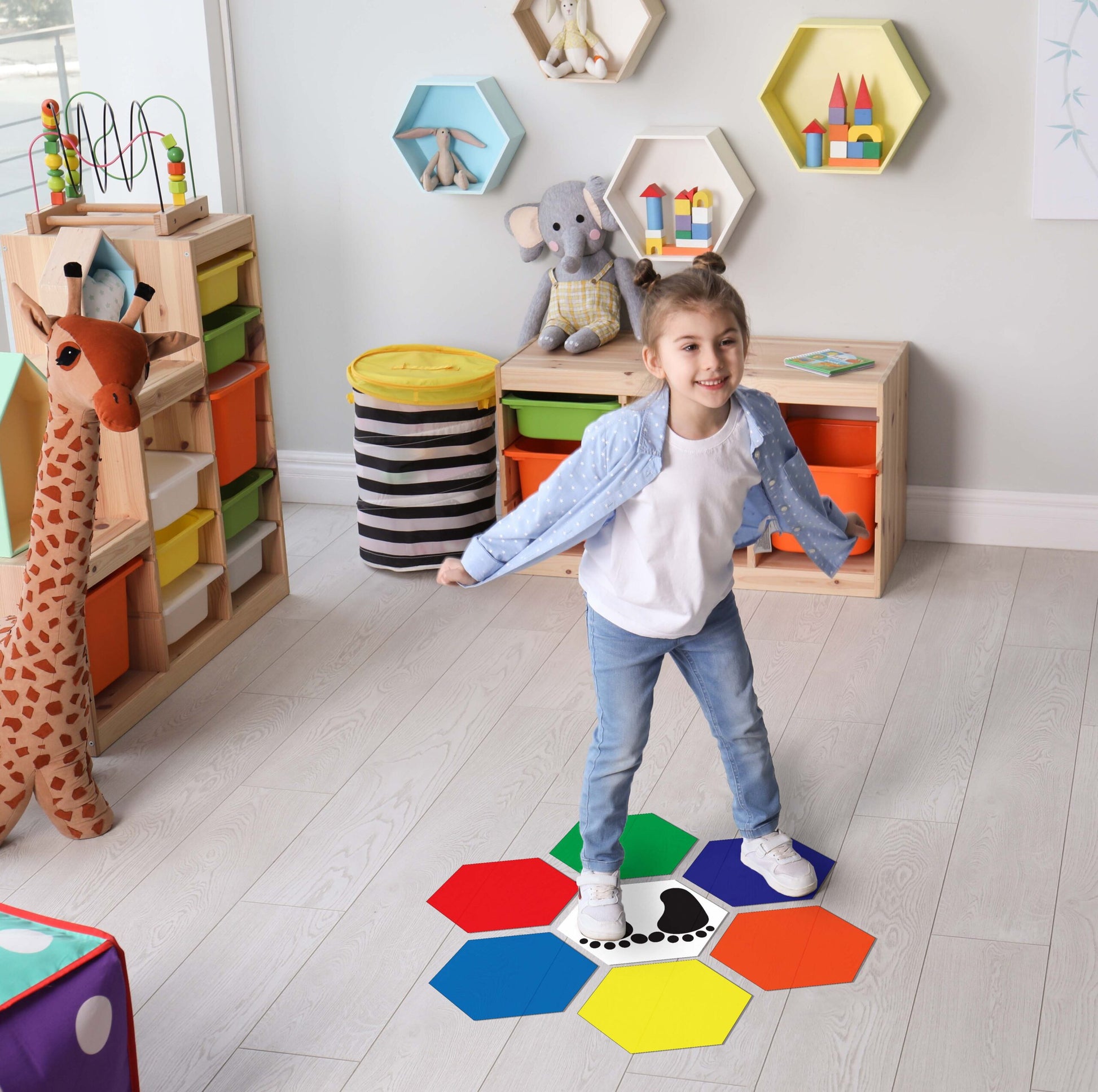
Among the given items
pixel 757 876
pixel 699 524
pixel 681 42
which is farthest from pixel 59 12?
pixel 757 876

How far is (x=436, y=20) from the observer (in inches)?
126

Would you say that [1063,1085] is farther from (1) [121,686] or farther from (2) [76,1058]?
(1) [121,686]

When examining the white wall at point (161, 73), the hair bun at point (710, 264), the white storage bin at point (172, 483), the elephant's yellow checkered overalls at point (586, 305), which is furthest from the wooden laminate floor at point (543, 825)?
the white wall at point (161, 73)

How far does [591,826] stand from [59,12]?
2549 millimetres

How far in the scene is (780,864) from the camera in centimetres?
199

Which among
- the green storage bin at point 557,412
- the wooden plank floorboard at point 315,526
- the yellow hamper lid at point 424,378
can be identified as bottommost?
the wooden plank floorboard at point 315,526

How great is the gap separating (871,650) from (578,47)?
1477 mm

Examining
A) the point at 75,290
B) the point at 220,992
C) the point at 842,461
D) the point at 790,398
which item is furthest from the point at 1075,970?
the point at 75,290

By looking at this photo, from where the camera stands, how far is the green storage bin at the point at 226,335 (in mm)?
2766

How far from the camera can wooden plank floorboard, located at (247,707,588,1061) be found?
176cm

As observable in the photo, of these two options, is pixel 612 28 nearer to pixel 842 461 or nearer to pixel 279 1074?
pixel 842 461

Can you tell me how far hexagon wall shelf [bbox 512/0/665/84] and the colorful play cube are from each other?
2212mm

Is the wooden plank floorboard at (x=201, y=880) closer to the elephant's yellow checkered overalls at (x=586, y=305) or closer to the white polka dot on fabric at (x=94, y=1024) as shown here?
the white polka dot on fabric at (x=94, y=1024)

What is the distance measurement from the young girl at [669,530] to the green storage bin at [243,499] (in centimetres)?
123
